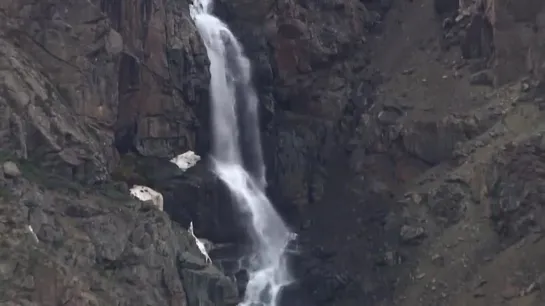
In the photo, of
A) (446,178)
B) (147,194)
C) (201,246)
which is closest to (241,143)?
(201,246)

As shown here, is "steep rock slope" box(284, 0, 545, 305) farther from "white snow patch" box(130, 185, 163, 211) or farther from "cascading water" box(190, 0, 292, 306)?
"white snow patch" box(130, 185, 163, 211)

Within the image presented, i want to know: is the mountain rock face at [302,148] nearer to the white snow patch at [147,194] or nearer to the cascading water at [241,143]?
the cascading water at [241,143]

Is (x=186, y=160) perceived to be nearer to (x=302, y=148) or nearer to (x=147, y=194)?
(x=147, y=194)

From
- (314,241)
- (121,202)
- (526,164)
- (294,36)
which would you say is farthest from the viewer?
(294,36)

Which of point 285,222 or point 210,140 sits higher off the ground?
point 210,140

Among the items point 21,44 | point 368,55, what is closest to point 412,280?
point 368,55

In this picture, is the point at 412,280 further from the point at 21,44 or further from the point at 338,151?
the point at 21,44

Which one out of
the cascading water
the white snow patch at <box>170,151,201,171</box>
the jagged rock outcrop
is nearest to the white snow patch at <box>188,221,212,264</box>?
the jagged rock outcrop
